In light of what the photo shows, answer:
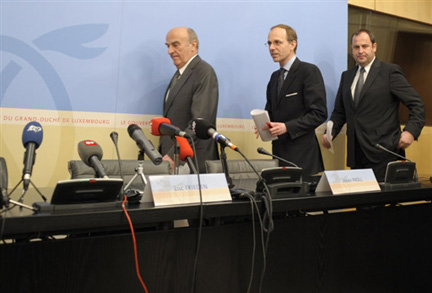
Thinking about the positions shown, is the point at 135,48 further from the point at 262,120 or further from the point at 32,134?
the point at 32,134

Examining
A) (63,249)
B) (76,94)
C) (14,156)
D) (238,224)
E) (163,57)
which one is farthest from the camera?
(163,57)

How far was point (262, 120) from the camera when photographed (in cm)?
330

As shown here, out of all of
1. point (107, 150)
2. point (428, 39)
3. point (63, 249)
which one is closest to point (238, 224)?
point (63, 249)

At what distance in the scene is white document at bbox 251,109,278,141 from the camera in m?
3.26

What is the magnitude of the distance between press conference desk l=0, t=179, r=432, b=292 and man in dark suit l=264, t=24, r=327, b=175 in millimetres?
1186

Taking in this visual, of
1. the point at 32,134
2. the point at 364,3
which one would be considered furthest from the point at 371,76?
the point at 32,134

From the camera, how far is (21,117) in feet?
10.6

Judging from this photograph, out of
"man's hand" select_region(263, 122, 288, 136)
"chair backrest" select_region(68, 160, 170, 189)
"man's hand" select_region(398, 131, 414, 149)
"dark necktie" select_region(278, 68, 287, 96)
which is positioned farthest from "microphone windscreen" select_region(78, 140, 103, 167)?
"man's hand" select_region(398, 131, 414, 149)

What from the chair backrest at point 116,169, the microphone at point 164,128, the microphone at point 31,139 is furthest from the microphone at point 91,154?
the chair backrest at point 116,169

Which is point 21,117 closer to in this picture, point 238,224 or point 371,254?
point 238,224

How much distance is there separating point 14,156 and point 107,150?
65cm

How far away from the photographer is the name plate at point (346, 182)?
75.6 inches

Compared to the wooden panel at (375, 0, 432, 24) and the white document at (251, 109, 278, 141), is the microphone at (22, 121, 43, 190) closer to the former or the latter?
the white document at (251, 109, 278, 141)

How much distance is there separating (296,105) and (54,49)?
5.83 feet
